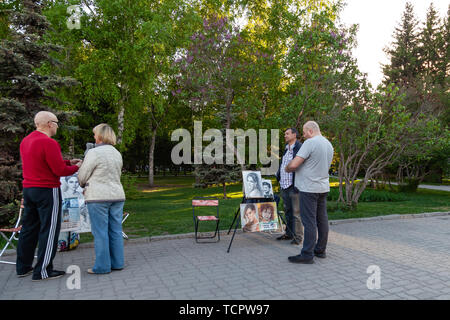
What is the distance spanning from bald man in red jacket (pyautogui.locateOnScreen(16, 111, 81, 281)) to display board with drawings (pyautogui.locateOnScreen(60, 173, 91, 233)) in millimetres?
919

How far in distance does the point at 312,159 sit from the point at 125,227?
530 cm

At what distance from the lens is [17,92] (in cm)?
859

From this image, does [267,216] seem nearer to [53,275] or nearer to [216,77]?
[53,275]

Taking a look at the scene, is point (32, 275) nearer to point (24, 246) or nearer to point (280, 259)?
point (24, 246)

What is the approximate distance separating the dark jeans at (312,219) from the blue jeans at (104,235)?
290 centimetres

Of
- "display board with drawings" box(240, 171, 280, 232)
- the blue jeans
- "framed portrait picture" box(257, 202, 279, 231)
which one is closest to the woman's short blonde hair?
the blue jeans

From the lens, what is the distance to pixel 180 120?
3741 centimetres

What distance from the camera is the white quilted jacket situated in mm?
4938

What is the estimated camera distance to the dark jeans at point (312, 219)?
17.8 ft

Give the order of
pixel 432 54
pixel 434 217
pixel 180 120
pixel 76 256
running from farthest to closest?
Answer: pixel 432 54, pixel 180 120, pixel 434 217, pixel 76 256

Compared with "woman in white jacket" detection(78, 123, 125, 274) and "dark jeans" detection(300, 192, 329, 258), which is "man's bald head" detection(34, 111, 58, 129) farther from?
"dark jeans" detection(300, 192, 329, 258)

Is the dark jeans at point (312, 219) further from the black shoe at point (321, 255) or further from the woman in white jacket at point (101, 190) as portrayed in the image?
the woman in white jacket at point (101, 190)

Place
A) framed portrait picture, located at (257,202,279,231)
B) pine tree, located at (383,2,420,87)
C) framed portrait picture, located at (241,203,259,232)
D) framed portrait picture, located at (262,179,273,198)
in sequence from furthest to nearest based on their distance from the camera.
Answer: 1. pine tree, located at (383,2,420,87)
2. framed portrait picture, located at (262,179,273,198)
3. framed portrait picture, located at (257,202,279,231)
4. framed portrait picture, located at (241,203,259,232)
